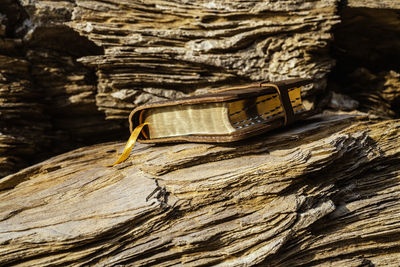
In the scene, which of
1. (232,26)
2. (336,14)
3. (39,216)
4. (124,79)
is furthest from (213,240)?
(336,14)

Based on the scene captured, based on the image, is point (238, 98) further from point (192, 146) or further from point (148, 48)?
point (148, 48)

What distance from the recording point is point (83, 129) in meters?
4.80

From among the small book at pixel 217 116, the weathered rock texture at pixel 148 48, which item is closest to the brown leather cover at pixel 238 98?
the small book at pixel 217 116

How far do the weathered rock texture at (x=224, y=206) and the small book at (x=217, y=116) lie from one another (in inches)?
6.0

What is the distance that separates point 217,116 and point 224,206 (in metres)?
0.86

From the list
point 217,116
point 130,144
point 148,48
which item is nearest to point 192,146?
point 217,116

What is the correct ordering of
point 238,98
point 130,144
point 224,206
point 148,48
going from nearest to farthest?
point 224,206
point 238,98
point 130,144
point 148,48

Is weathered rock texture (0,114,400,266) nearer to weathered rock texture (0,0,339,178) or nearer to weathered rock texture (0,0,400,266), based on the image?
weathered rock texture (0,0,400,266)

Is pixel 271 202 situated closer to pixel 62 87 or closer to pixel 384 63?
pixel 62 87

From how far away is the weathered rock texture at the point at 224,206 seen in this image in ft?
8.33

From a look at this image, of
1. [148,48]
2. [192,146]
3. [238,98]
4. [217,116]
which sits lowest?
[192,146]

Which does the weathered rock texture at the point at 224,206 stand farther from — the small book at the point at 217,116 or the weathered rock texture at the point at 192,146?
the small book at the point at 217,116

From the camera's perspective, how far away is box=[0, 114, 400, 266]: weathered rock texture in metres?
2.54

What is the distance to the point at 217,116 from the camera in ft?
9.99
